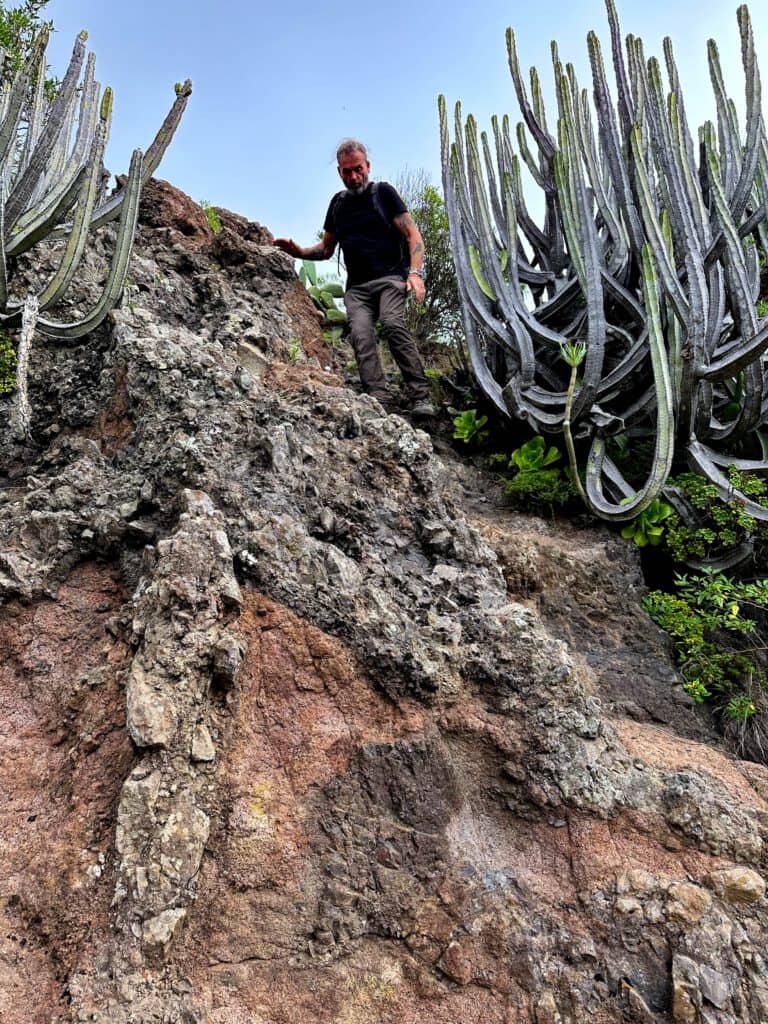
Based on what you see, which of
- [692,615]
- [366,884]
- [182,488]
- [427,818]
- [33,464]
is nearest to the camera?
[366,884]

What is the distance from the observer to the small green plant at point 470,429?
15.3 feet

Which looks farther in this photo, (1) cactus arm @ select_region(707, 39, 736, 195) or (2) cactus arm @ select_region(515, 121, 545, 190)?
(2) cactus arm @ select_region(515, 121, 545, 190)

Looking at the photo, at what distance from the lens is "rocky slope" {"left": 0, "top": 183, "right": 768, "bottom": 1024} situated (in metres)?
1.74

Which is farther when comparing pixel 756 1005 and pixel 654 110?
pixel 654 110

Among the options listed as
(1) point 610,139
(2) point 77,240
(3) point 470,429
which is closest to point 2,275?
(2) point 77,240

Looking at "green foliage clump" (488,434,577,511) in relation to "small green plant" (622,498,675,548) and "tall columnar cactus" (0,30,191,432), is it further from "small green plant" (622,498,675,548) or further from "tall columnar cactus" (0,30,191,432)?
"tall columnar cactus" (0,30,191,432)

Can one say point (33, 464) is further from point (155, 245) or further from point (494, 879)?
point (494, 879)

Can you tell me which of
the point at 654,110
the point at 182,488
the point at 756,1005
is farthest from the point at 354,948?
the point at 654,110

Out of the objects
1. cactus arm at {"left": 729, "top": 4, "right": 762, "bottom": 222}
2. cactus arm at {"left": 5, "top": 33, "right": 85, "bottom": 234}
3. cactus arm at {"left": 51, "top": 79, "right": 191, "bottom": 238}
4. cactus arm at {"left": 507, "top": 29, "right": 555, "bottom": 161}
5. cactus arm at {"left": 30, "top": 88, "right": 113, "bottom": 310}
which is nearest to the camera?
cactus arm at {"left": 30, "top": 88, "right": 113, "bottom": 310}

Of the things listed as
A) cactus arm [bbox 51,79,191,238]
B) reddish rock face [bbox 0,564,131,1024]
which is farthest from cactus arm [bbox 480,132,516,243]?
reddish rock face [bbox 0,564,131,1024]

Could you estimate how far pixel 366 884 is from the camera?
6.23 ft

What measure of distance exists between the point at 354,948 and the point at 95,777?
87 cm

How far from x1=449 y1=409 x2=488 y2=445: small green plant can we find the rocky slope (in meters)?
1.66

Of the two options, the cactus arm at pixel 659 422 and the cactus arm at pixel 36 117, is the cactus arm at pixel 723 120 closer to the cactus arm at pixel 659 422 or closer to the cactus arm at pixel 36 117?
the cactus arm at pixel 659 422
